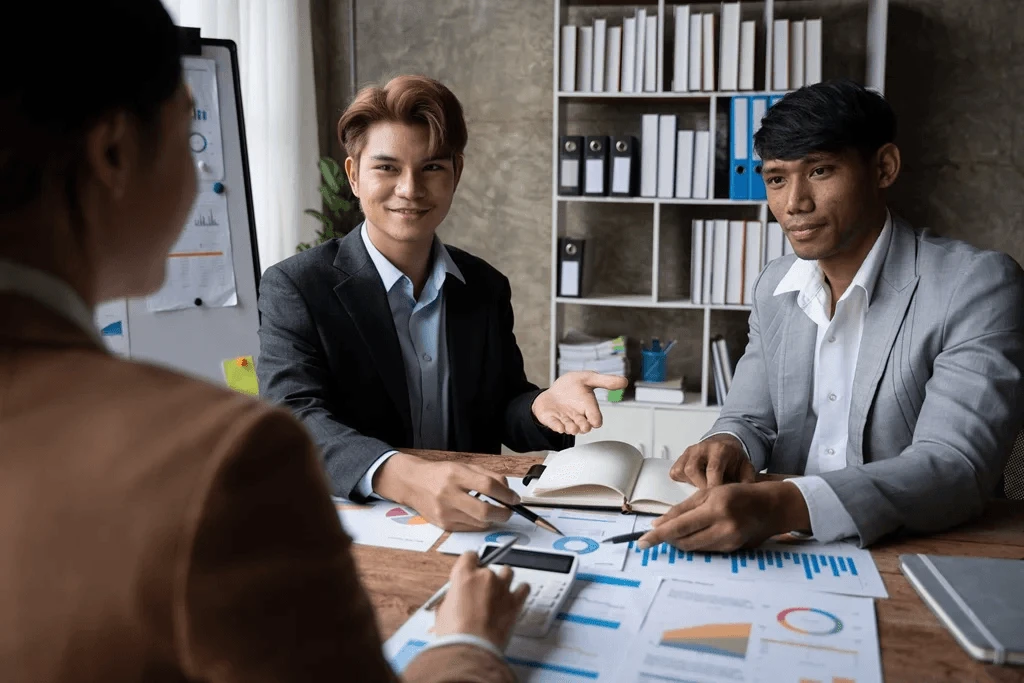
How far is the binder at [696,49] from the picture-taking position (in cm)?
338

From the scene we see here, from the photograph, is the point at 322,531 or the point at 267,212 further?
the point at 267,212

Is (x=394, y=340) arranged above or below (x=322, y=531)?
below

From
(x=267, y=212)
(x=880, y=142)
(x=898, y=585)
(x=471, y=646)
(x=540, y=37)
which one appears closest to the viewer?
(x=471, y=646)

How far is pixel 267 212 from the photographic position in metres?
3.64

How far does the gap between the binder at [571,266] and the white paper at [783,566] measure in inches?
95.4

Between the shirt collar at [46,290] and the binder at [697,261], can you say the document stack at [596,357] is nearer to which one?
the binder at [697,261]

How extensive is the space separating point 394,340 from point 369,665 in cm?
142

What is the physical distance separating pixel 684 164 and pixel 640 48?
0.49 m

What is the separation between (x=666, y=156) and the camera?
3.46m

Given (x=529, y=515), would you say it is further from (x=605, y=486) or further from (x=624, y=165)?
(x=624, y=165)

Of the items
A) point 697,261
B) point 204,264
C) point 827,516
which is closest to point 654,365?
point 697,261

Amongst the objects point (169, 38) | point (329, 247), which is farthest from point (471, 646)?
point (329, 247)

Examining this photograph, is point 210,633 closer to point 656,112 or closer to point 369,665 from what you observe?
point 369,665

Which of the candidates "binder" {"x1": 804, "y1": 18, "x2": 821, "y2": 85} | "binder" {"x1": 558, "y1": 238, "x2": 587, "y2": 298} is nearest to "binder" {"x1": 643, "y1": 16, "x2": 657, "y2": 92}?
"binder" {"x1": 804, "y1": 18, "x2": 821, "y2": 85}
